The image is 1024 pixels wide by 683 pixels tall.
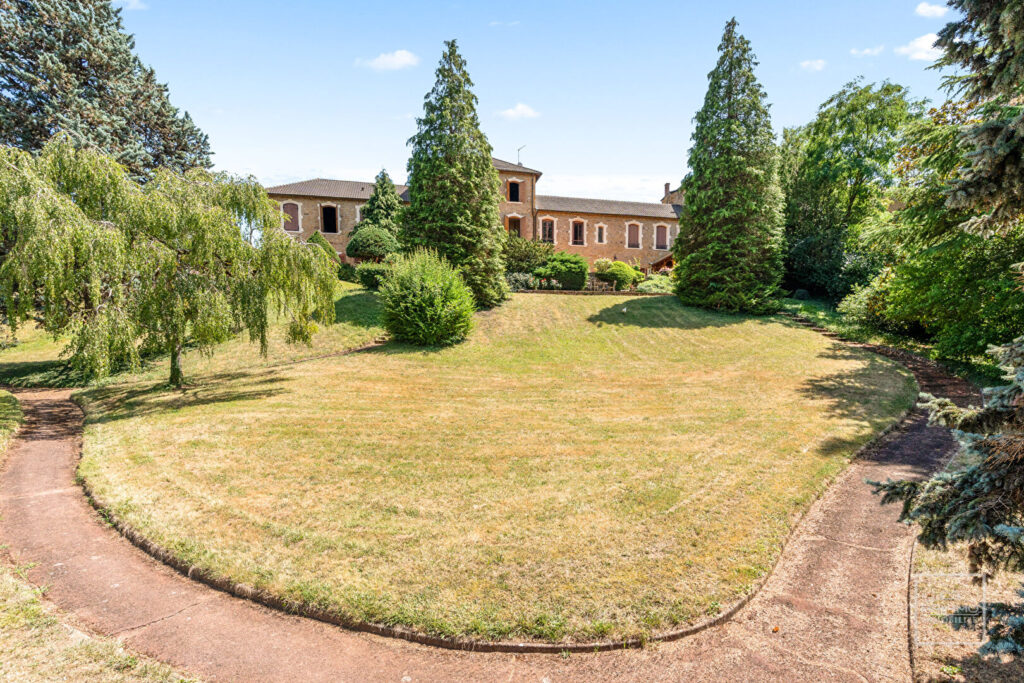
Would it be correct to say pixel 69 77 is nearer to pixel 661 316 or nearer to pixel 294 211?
pixel 294 211

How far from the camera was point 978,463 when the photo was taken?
11.0ft

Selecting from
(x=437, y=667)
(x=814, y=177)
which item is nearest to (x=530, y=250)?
(x=814, y=177)

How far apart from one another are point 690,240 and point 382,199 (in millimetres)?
20407

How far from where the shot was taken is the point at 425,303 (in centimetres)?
1955

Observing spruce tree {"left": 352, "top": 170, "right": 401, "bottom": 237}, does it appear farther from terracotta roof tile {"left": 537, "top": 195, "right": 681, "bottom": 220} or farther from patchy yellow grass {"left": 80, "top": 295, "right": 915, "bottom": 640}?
patchy yellow grass {"left": 80, "top": 295, "right": 915, "bottom": 640}

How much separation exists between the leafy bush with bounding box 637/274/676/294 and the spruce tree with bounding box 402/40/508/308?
1099cm

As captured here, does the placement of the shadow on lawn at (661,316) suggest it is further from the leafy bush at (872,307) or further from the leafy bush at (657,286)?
the leafy bush at (872,307)

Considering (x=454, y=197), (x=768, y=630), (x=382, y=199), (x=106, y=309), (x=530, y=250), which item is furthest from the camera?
(x=382, y=199)

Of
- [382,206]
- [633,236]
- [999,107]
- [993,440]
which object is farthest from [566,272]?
[993,440]

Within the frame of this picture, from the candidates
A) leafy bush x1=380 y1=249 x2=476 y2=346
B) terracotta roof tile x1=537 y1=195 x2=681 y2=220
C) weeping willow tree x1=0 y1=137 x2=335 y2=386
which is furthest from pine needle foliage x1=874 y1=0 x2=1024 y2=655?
terracotta roof tile x1=537 y1=195 x2=681 y2=220

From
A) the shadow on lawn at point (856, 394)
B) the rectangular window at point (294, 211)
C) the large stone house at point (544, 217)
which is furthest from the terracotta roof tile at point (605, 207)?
the shadow on lawn at point (856, 394)

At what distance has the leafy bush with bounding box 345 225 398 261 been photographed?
29984mm

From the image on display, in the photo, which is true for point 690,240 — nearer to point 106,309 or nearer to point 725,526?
point 725,526

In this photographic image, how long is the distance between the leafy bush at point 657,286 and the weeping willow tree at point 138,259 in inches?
805
